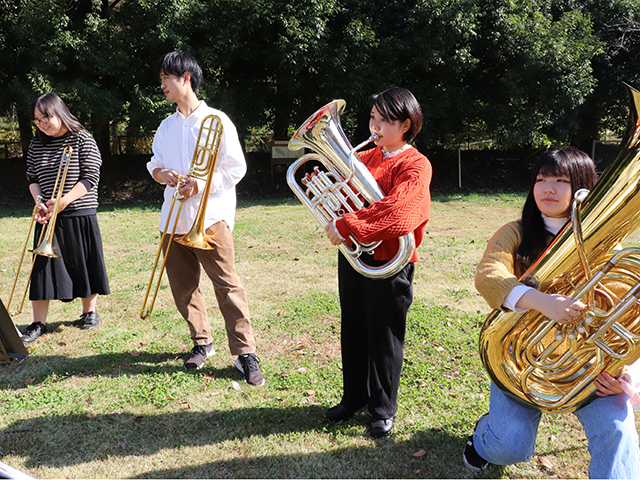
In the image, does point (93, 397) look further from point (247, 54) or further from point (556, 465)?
point (247, 54)

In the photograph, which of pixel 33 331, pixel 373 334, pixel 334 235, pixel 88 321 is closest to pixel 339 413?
pixel 373 334

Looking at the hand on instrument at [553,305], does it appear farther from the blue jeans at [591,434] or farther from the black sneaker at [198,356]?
the black sneaker at [198,356]

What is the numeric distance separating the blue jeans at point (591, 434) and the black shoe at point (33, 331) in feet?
11.6

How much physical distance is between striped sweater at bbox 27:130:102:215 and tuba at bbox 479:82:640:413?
3432mm

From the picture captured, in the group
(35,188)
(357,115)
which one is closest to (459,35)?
(357,115)

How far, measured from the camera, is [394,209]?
7.70ft

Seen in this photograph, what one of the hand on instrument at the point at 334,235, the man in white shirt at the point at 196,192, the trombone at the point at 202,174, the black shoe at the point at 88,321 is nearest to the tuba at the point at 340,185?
the hand on instrument at the point at 334,235

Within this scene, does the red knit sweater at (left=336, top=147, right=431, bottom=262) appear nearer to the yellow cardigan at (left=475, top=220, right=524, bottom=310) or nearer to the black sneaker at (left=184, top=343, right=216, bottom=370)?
the yellow cardigan at (left=475, top=220, right=524, bottom=310)

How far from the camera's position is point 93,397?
128 inches

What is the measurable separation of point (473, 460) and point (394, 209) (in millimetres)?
1352

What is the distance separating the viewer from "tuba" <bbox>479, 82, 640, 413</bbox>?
5.78 feet

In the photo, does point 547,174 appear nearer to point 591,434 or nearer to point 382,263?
point 382,263

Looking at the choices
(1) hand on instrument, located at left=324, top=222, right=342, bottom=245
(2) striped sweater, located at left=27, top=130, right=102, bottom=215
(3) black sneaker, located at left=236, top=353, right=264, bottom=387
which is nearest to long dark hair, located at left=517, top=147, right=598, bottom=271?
(1) hand on instrument, located at left=324, top=222, right=342, bottom=245

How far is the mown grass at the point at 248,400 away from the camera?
8.55 feet
